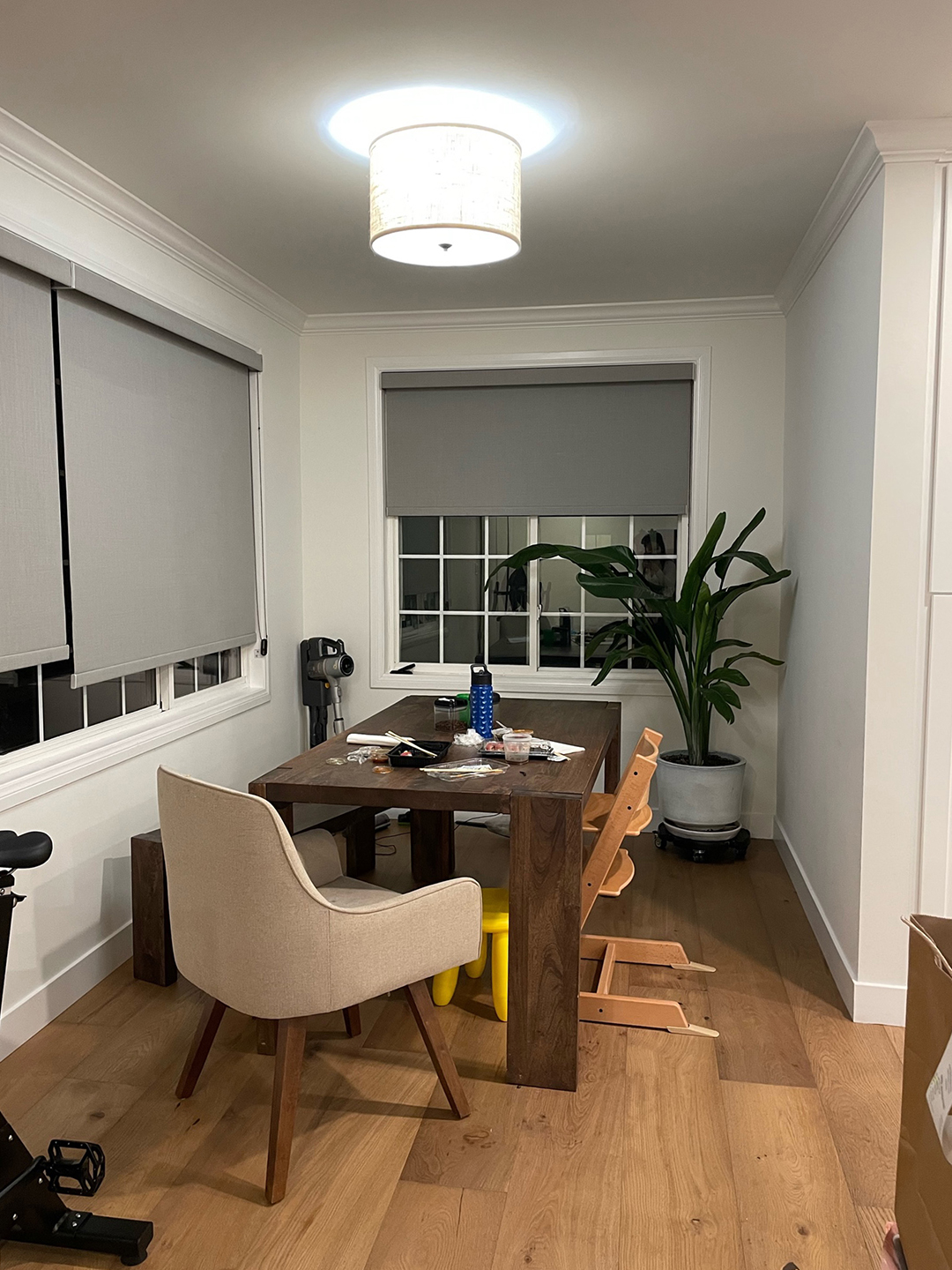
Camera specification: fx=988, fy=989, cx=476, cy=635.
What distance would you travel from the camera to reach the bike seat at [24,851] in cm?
187

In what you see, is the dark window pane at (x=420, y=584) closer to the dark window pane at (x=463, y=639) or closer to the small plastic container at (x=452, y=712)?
the dark window pane at (x=463, y=639)

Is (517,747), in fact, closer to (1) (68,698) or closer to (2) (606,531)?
(1) (68,698)

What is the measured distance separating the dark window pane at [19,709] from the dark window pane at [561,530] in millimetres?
2777

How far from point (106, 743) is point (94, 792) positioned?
17 cm

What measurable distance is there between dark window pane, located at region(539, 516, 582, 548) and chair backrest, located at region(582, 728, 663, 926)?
2345mm

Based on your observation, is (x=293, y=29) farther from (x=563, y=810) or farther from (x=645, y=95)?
(x=563, y=810)

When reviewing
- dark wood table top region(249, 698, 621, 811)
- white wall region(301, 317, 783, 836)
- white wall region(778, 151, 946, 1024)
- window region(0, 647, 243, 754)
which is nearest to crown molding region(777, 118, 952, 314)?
white wall region(778, 151, 946, 1024)

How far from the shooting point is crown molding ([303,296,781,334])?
4711mm

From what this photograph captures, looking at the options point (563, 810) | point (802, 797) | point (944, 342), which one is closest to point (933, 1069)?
point (563, 810)

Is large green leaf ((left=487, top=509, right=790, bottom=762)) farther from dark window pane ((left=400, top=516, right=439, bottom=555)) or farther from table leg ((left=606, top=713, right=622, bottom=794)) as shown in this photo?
dark window pane ((left=400, top=516, right=439, bottom=555))

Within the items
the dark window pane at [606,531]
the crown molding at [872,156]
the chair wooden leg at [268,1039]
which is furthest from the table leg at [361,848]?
the crown molding at [872,156]

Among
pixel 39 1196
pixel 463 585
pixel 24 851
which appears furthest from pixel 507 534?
pixel 39 1196

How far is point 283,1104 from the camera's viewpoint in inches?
86.8

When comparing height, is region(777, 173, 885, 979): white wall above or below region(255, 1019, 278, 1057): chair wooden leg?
above
